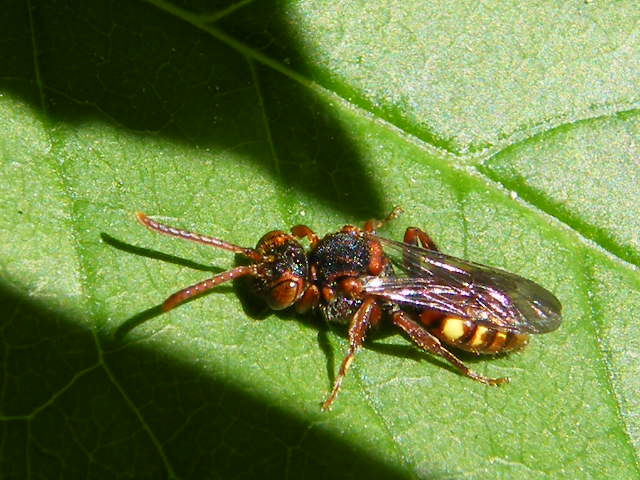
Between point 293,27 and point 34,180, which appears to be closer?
point 34,180

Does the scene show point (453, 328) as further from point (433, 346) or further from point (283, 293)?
point (283, 293)

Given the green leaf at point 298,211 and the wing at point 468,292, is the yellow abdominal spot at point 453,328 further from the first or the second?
the green leaf at point 298,211

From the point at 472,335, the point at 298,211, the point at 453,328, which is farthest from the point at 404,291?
the point at 298,211

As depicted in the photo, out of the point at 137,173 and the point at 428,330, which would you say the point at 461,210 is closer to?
the point at 428,330

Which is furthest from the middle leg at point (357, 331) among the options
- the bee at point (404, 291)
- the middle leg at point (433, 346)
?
the middle leg at point (433, 346)

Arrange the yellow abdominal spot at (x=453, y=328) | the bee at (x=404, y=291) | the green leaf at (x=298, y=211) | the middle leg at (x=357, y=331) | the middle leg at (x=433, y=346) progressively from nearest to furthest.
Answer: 1. the green leaf at (x=298, y=211)
2. the middle leg at (x=357, y=331)
3. the bee at (x=404, y=291)
4. the middle leg at (x=433, y=346)
5. the yellow abdominal spot at (x=453, y=328)

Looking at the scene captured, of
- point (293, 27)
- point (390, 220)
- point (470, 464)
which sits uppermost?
point (293, 27)

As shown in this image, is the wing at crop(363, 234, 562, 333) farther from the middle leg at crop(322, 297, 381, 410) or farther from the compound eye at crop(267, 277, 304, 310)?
the compound eye at crop(267, 277, 304, 310)

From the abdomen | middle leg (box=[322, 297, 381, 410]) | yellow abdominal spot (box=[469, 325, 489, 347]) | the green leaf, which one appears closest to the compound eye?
the green leaf

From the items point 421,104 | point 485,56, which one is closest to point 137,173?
point 421,104

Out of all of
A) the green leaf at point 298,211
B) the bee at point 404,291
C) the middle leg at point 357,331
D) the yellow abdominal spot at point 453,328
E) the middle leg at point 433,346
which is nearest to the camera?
the green leaf at point 298,211
